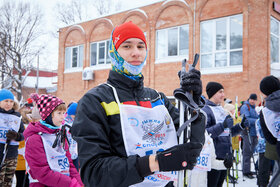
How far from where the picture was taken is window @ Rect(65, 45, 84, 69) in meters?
19.9

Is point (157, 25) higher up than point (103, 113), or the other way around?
point (157, 25)

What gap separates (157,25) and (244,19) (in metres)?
5.05

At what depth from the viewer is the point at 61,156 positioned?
3.09 metres

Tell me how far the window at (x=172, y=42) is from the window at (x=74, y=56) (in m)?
7.09

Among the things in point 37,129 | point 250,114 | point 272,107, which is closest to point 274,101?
point 272,107

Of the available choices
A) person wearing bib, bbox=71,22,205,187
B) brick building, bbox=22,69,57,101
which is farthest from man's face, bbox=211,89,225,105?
brick building, bbox=22,69,57,101

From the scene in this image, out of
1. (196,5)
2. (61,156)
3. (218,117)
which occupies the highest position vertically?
(196,5)

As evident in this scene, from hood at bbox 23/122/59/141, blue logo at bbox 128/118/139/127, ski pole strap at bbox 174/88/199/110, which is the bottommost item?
hood at bbox 23/122/59/141

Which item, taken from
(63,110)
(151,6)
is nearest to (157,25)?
(151,6)

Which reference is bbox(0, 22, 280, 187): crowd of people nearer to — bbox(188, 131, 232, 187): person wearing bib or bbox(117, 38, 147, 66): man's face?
bbox(117, 38, 147, 66): man's face

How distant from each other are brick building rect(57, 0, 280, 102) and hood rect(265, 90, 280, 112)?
773 centimetres

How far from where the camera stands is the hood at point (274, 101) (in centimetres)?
413

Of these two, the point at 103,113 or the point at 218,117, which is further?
the point at 218,117

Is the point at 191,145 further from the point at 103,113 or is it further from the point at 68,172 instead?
the point at 68,172
